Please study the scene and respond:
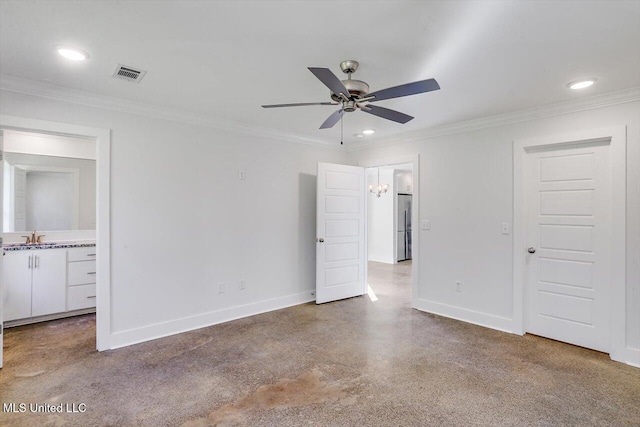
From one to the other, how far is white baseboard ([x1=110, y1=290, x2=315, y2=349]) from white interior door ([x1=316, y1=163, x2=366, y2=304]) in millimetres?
409

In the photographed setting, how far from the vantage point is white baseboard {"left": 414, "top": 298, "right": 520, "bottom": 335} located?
3.59 metres

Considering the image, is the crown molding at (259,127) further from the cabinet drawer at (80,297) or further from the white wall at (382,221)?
the white wall at (382,221)

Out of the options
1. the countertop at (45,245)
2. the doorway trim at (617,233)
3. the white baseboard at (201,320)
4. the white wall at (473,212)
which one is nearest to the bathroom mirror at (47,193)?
the countertop at (45,245)

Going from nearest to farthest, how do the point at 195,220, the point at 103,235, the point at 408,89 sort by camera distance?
the point at 408,89, the point at 103,235, the point at 195,220

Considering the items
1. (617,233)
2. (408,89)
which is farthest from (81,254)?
Result: (617,233)

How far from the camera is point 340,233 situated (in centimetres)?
484

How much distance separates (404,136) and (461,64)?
2.12m

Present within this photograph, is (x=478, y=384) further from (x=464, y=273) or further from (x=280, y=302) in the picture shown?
(x=280, y=302)

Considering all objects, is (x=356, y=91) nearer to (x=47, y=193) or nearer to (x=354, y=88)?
(x=354, y=88)

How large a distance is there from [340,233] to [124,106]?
3.07 m

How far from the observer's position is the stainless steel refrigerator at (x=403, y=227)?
27.5 feet

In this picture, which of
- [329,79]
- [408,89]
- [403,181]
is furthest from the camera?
[403,181]

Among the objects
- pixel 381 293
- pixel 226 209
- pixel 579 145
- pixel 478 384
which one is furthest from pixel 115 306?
pixel 579 145

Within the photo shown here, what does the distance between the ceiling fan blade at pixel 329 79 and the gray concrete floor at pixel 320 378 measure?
209 cm
